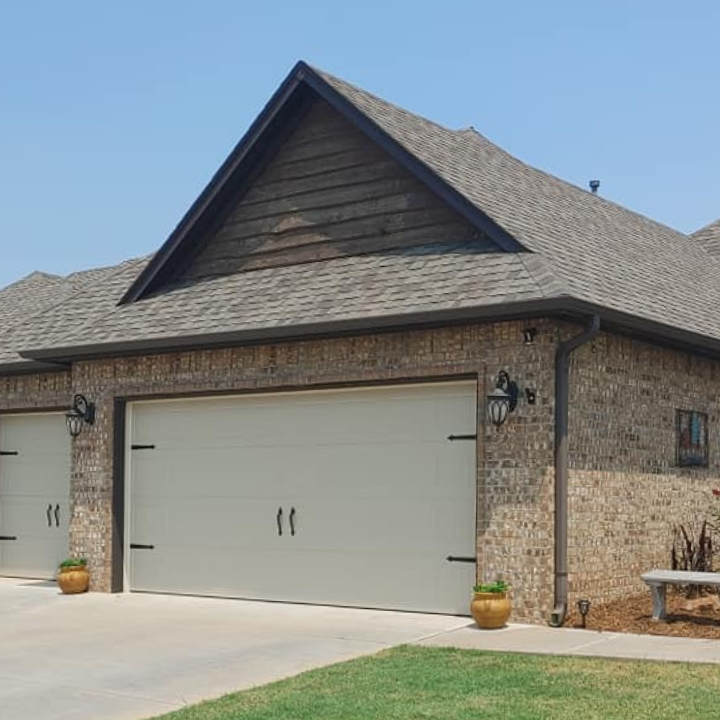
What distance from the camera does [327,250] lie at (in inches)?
612

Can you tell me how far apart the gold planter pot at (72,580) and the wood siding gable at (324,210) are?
418 cm

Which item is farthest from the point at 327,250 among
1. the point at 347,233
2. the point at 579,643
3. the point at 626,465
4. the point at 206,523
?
the point at 579,643

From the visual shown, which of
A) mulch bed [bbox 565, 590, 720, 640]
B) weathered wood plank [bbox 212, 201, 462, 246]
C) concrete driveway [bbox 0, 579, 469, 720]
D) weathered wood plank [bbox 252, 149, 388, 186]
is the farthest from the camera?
weathered wood plank [bbox 252, 149, 388, 186]

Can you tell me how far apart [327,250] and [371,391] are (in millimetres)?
2472

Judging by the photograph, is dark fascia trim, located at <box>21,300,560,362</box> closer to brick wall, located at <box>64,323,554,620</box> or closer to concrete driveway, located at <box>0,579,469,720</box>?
brick wall, located at <box>64,323,554,620</box>

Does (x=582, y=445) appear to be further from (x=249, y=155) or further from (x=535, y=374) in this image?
(x=249, y=155)

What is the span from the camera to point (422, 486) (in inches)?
528

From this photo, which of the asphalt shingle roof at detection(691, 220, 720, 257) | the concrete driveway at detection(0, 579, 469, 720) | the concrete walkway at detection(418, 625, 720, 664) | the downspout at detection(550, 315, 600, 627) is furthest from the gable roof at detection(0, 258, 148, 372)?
the asphalt shingle roof at detection(691, 220, 720, 257)

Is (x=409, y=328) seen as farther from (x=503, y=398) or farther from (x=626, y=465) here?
(x=626, y=465)

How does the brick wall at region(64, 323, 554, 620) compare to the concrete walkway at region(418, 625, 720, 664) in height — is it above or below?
above

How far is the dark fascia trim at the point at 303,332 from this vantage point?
12234 millimetres

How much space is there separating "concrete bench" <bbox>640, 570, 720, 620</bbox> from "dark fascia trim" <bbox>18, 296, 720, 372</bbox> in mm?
2594

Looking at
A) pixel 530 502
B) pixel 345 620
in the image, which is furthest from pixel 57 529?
pixel 530 502

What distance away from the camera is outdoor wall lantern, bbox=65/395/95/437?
631 inches
